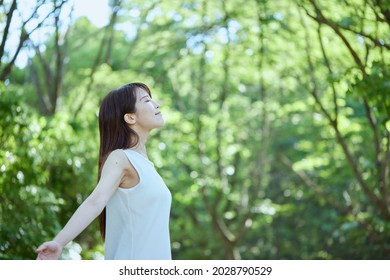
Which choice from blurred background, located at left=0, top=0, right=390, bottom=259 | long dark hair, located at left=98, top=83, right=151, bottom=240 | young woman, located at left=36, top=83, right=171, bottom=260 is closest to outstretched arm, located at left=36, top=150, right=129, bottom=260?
young woman, located at left=36, top=83, right=171, bottom=260

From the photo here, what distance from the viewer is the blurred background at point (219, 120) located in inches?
305

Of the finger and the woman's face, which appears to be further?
the woman's face

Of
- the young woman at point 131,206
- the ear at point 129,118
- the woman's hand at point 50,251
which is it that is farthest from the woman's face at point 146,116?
the woman's hand at point 50,251

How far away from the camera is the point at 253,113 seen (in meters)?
15.8

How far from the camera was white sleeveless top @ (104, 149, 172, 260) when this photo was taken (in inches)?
110

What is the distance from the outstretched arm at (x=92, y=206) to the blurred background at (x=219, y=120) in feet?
12.9

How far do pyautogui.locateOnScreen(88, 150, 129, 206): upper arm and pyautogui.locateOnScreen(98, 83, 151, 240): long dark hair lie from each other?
11 centimetres

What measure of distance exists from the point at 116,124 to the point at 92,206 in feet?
1.36

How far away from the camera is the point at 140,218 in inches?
110

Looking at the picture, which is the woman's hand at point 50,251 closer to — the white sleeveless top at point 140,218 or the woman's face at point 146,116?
the white sleeveless top at point 140,218

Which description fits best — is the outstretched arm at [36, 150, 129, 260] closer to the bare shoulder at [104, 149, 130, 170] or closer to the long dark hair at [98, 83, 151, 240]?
the bare shoulder at [104, 149, 130, 170]
